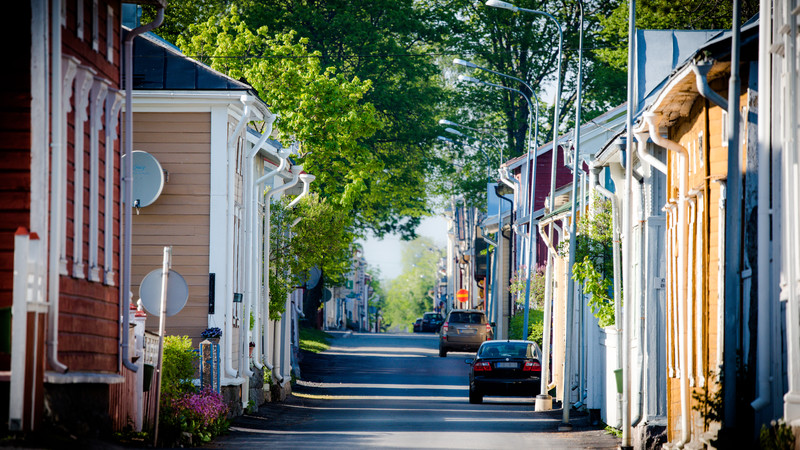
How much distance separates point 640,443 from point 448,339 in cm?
2907

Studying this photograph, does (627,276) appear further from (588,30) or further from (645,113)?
(588,30)

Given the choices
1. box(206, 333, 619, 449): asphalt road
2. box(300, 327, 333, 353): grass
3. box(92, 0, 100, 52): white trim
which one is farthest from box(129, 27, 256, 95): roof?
box(300, 327, 333, 353): grass

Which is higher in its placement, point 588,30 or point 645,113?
point 588,30

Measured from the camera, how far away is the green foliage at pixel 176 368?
17500mm

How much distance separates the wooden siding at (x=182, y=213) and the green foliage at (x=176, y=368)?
2903 mm

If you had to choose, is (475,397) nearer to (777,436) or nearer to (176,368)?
(176,368)

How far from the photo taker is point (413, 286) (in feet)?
631

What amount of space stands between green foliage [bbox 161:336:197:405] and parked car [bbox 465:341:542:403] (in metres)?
9.42

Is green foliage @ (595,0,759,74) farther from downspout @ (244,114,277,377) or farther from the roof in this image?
the roof

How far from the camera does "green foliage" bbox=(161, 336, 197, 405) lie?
57.4 feet

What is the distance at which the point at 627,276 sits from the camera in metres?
18.4

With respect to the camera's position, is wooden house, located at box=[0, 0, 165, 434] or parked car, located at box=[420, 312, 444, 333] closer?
wooden house, located at box=[0, 0, 165, 434]

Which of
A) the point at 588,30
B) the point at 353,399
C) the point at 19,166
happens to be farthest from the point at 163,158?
the point at 588,30

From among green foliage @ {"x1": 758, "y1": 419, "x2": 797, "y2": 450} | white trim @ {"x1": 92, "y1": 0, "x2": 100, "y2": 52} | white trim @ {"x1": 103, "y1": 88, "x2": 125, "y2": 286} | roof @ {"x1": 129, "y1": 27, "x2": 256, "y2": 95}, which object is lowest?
green foliage @ {"x1": 758, "y1": 419, "x2": 797, "y2": 450}
